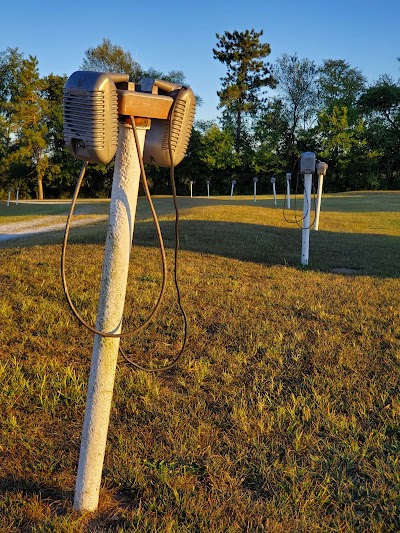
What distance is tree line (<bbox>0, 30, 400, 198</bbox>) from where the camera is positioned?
132 feet

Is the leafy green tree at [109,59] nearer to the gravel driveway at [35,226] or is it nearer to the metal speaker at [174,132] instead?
the gravel driveway at [35,226]

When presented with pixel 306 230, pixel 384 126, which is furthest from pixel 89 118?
pixel 384 126

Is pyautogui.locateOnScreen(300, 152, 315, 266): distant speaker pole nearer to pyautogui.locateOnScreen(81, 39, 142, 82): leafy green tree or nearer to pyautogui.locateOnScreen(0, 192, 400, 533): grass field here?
pyautogui.locateOnScreen(0, 192, 400, 533): grass field

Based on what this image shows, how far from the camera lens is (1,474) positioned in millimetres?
2125

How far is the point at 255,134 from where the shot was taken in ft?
146

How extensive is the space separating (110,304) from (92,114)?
2.20ft

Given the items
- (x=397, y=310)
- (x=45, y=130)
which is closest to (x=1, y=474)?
(x=397, y=310)

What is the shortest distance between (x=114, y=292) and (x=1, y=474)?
1.07 m

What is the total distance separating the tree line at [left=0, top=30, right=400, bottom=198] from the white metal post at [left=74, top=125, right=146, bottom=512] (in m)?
38.6

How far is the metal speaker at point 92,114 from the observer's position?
1.48 meters

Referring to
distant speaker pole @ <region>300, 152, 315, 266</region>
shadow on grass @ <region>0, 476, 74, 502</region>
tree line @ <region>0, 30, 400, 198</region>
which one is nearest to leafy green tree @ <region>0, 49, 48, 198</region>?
tree line @ <region>0, 30, 400, 198</region>

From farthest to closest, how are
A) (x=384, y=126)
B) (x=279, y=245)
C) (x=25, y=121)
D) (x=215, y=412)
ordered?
(x=384, y=126) → (x=25, y=121) → (x=279, y=245) → (x=215, y=412)

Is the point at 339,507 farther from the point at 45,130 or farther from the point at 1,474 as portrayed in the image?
the point at 45,130

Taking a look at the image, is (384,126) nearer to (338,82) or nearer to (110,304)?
(338,82)
